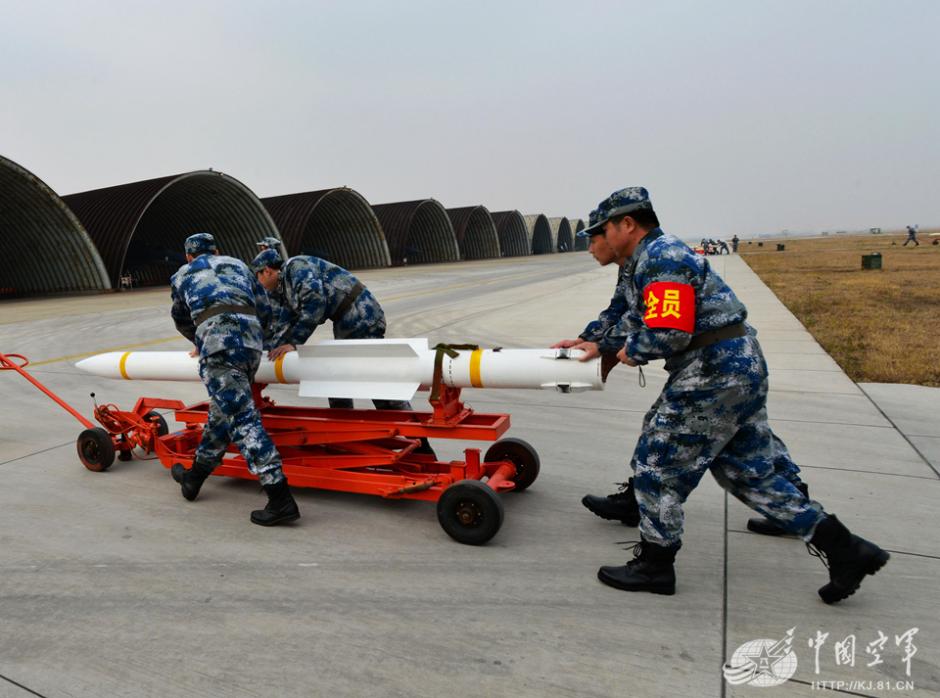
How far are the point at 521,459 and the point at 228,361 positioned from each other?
2.12 m

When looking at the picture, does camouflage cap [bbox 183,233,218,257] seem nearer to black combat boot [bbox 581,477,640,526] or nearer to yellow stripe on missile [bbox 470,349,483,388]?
yellow stripe on missile [bbox 470,349,483,388]

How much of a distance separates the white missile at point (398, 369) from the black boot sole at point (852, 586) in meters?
1.54

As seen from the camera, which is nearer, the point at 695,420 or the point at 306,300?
the point at 695,420

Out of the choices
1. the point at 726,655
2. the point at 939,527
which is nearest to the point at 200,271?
the point at 726,655

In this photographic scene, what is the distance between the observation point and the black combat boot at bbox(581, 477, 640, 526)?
3621 millimetres

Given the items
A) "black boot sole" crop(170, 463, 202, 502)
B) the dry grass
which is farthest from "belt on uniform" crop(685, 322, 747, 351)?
the dry grass

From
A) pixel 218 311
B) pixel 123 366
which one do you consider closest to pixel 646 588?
pixel 218 311

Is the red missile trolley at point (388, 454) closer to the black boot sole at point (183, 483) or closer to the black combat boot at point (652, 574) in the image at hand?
the black boot sole at point (183, 483)

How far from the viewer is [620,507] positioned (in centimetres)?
364

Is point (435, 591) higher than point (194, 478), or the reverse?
point (194, 478)

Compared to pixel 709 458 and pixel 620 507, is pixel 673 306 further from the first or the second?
pixel 620 507

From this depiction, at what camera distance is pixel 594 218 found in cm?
306

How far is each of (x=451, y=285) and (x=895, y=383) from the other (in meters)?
18.9

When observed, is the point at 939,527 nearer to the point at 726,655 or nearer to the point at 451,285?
the point at 726,655
